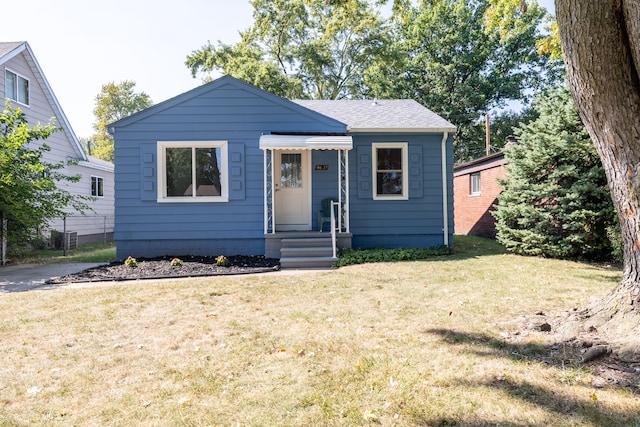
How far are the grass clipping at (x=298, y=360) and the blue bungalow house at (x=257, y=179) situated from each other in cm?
358

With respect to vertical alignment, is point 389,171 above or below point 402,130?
below

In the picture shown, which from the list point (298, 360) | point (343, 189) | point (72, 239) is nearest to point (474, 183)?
point (343, 189)

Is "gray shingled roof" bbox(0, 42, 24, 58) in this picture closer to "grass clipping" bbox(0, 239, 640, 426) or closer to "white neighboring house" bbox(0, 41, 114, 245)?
"white neighboring house" bbox(0, 41, 114, 245)

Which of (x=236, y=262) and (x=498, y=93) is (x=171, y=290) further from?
(x=498, y=93)

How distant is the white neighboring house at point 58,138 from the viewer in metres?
12.5

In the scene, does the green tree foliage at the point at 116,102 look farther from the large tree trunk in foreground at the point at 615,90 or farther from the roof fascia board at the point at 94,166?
the large tree trunk in foreground at the point at 615,90

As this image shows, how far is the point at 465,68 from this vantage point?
2752cm

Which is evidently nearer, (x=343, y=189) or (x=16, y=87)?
(x=343, y=189)

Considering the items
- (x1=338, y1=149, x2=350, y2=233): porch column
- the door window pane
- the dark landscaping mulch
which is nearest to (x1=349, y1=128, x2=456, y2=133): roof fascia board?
(x1=338, y1=149, x2=350, y2=233): porch column

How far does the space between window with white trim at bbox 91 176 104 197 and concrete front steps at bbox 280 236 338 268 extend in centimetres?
1148

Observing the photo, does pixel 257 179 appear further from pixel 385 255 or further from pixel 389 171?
pixel 385 255

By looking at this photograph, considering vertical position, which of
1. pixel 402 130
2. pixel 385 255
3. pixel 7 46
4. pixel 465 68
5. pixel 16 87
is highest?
pixel 465 68

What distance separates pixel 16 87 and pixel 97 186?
4.83 m

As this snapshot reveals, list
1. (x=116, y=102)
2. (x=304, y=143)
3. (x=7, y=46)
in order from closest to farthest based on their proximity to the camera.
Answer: (x=304, y=143) → (x=7, y=46) → (x=116, y=102)
